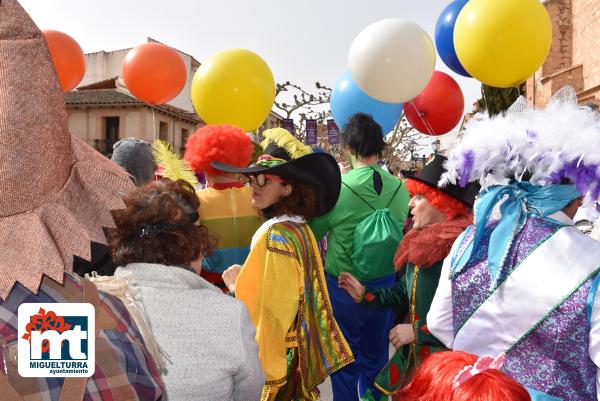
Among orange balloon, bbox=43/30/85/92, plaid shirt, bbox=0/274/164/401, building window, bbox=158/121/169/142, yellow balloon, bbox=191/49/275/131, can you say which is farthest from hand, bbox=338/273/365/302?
building window, bbox=158/121/169/142

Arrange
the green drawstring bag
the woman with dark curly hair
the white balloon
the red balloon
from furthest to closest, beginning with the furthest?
the red balloon → the white balloon → the green drawstring bag → the woman with dark curly hair

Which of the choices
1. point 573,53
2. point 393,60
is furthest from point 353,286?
point 573,53

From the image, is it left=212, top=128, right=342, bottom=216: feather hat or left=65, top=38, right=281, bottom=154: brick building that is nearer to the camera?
left=212, top=128, right=342, bottom=216: feather hat

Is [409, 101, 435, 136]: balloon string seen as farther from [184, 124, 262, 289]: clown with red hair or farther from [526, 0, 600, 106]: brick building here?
[526, 0, 600, 106]: brick building

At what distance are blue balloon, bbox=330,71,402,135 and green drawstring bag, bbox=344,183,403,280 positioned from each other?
2.07 metres

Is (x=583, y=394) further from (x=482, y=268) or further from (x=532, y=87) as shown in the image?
(x=532, y=87)

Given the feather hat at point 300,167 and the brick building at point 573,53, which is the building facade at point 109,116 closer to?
the brick building at point 573,53

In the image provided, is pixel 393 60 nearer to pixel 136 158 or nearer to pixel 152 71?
pixel 136 158

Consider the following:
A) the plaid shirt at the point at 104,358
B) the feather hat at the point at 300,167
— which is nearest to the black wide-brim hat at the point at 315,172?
the feather hat at the point at 300,167

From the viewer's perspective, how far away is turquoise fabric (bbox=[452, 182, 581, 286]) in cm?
175

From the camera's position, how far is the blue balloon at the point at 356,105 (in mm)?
5496

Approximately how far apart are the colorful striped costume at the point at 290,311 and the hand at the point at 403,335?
475mm

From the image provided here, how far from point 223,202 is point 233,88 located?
5.23ft

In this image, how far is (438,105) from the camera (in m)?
6.03
